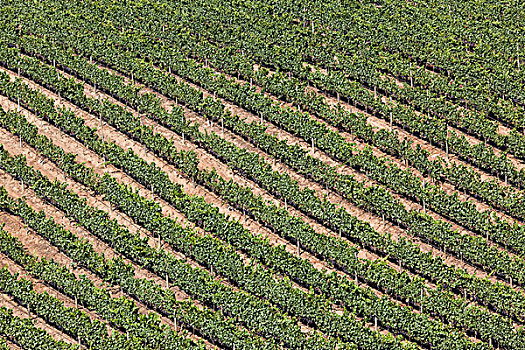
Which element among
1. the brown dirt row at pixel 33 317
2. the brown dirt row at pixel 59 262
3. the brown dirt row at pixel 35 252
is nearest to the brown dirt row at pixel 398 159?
the brown dirt row at pixel 59 262

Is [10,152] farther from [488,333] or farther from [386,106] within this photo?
[488,333]

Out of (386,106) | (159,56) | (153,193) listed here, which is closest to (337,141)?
(386,106)

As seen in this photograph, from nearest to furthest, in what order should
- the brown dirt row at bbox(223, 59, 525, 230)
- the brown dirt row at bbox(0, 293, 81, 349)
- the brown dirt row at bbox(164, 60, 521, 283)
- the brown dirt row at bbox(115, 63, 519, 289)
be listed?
1. the brown dirt row at bbox(0, 293, 81, 349)
2. the brown dirt row at bbox(115, 63, 519, 289)
3. the brown dirt row at bbox(164, 60, 521, 283)
4. the brown dirt row at bbox(223, 59, 525, 230)

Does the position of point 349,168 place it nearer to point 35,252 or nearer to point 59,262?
point 59,262

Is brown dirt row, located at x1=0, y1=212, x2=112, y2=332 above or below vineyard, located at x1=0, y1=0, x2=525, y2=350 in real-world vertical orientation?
below

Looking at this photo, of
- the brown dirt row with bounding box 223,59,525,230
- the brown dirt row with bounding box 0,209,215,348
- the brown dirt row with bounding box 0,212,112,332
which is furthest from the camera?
the brown dirt row with bounding box 223,59,525,230

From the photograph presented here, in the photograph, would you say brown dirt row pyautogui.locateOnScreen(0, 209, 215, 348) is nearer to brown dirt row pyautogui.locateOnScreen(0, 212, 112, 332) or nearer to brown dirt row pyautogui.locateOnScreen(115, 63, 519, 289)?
brown dirt row pyautogui.locateOnScreen(0, 212, 112, 332)

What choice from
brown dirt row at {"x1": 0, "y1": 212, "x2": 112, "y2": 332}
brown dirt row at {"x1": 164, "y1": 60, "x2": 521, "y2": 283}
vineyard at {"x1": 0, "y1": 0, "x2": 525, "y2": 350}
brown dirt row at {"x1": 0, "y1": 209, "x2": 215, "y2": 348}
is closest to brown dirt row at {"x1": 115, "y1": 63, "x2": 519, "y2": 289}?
brown dirt row at {"x1": 164, "y1": 60, "x2": 521, "y2": 283}

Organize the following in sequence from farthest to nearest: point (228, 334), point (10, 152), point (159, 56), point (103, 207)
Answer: point (159, 56), point (10, 152), point (103, 207), point (228, 334)
